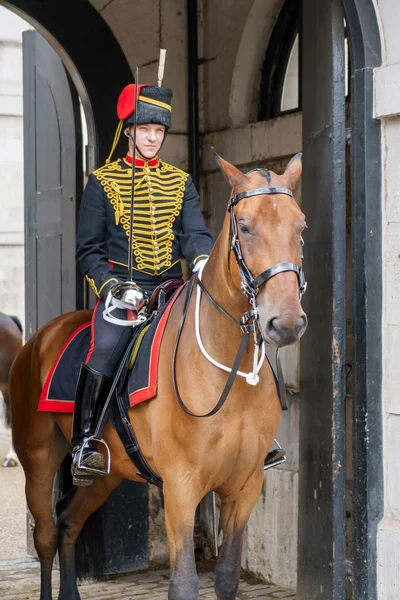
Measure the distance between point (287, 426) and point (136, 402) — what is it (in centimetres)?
195

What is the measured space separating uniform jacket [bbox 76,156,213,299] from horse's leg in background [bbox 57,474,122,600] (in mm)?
1326

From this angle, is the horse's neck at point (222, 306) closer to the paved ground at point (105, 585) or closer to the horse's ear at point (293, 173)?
the horse's ear at point (293, 173)

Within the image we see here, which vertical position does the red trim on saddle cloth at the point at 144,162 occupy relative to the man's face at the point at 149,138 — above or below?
below

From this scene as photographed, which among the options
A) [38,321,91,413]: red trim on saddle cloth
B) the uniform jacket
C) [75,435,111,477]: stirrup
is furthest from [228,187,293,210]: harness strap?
[38,321,91,413]: red trim on saddle cloth

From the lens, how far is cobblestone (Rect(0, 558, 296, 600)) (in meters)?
6.19

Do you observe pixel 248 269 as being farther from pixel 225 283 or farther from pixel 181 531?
pixel 181 531

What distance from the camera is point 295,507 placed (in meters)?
6.16

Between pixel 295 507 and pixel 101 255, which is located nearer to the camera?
pixel 101 255

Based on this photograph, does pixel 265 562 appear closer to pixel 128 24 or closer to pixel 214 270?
pixel 214 270

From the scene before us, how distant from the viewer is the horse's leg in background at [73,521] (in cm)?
574

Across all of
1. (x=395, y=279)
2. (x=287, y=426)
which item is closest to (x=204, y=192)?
(x=287, y=426)

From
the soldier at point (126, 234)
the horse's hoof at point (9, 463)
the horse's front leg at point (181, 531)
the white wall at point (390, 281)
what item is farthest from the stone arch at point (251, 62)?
the horse's hoof at point (9, 463)

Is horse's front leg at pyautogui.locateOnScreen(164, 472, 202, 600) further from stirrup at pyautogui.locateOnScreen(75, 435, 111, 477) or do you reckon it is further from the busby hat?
the busby hat

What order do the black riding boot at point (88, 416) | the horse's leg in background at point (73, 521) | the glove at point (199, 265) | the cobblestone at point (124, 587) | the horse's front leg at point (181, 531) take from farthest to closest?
the cobblestone at point (124, 587), the horse's leg in background at point (73, 521), the black riding boot at point (88, 416), the glove at point (199, 265), the horse's front leg at point (181, 531)
